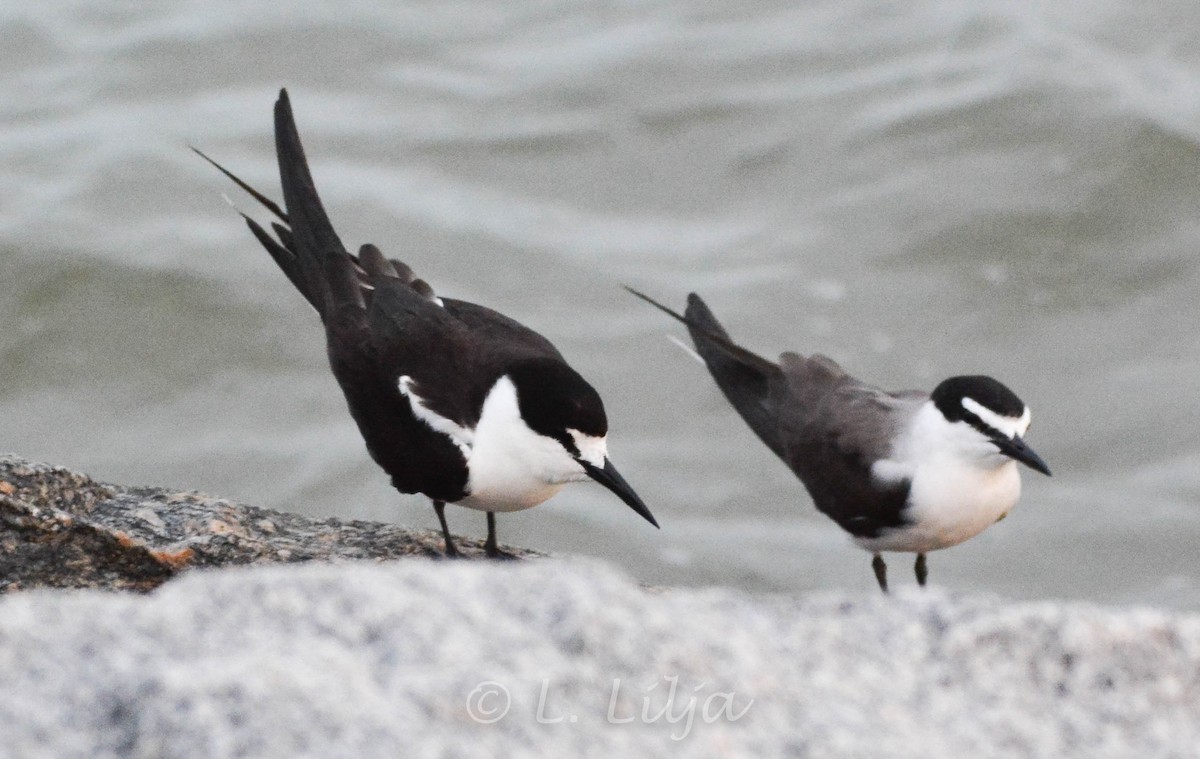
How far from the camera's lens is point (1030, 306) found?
11.8m

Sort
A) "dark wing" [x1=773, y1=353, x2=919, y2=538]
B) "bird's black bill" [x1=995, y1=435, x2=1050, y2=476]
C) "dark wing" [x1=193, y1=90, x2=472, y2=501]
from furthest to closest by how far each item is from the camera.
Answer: "dark wing" [x1=773, y1=353, x2=919, y2=538]
"bird's black bill" [x1=995, y1=435, x2=1050, y2=476]
"dark wing" [x1=193, y1=90, x2=472, y2=501]

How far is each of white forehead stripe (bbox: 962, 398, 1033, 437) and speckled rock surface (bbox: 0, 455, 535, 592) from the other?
1.53 meters

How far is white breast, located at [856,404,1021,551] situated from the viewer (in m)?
5.33

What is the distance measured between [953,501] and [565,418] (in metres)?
1.25

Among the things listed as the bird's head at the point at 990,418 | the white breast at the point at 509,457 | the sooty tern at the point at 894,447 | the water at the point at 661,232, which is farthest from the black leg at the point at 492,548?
the water at the point at 661,232

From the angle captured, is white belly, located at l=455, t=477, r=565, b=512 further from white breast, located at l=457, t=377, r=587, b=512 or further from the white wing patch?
the white wing patch

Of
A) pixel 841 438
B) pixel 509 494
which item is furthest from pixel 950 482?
pixel 509 494

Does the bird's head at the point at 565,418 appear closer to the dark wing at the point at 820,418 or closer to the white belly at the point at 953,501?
the dark wing at the point at 820,418

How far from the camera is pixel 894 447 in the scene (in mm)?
5574

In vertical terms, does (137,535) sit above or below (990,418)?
below

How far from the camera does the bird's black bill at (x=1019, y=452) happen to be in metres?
5.20

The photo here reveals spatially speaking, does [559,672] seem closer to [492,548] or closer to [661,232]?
[492,548]

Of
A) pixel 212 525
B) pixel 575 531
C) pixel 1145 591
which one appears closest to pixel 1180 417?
pixel 1145 591

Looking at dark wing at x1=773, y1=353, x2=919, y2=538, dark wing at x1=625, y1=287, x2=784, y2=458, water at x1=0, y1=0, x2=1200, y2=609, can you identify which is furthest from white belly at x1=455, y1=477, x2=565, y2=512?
water at x1=0, y1=0, x2=1200, y2=609
